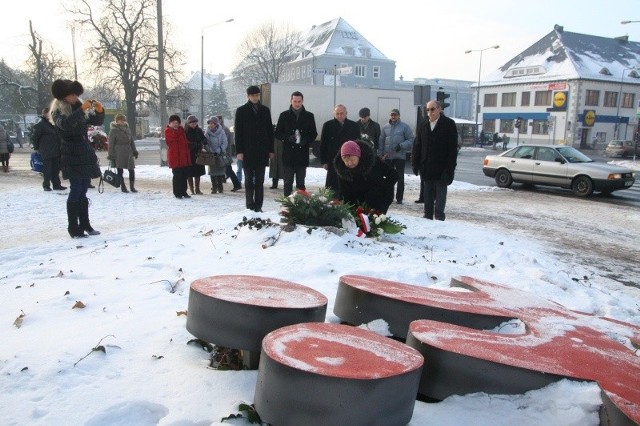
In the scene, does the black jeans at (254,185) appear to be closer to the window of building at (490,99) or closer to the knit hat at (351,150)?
the knit hat at (351,150)

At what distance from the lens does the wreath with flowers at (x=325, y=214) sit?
5.76 m

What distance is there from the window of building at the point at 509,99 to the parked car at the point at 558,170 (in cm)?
4872

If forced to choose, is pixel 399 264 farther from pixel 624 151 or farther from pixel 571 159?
pixel 624 151

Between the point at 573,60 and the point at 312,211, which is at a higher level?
the point at 573,60

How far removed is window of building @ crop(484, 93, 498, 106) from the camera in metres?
63.5

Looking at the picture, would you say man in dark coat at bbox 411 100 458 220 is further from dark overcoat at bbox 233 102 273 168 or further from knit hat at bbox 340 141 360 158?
dark overcoat at bbox 233 102 273 168

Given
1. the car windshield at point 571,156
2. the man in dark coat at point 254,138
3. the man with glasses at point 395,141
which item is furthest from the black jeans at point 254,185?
the car windshield at point 571,156

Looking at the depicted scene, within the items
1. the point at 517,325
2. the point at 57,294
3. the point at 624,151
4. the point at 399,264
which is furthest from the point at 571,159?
the point at 624,151

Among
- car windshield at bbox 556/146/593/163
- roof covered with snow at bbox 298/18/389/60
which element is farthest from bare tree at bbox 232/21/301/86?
→ car windshield at bbox 556/146/593/163

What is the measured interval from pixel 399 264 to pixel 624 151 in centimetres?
3784

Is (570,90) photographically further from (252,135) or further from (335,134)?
(252,135)

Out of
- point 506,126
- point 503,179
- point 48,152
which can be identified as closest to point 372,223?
point 48,152

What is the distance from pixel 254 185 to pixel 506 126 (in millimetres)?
60183

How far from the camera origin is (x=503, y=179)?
53.0ft
